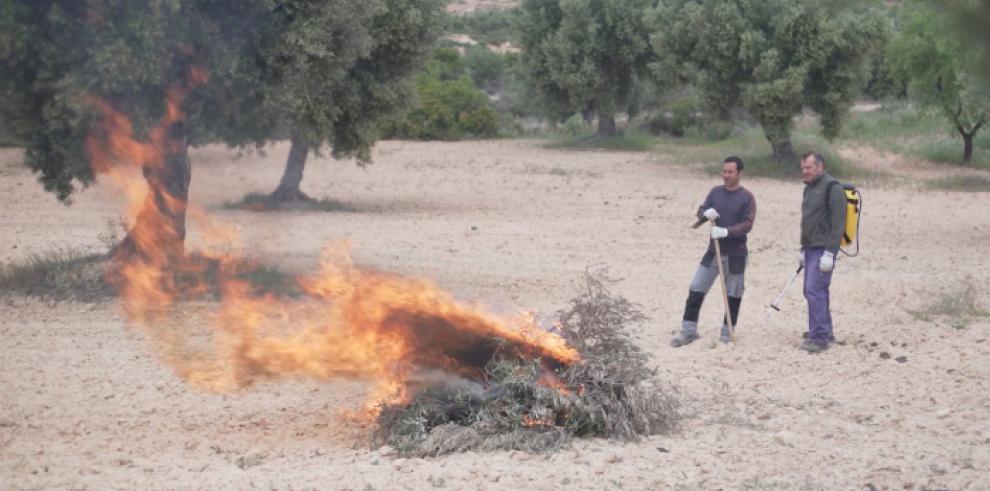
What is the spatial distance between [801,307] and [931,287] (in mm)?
2162

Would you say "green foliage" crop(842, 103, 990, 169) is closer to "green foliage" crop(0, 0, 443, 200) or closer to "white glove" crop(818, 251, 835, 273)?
"white glove" crop(818, 251, 835, 273)

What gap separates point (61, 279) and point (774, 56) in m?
18.2

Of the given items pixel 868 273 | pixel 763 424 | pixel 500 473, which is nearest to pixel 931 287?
pixel 868 273

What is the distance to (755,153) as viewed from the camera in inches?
1208

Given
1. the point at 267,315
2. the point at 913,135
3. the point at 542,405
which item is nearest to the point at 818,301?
the point at 542,405

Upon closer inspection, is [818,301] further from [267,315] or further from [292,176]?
[292,176]

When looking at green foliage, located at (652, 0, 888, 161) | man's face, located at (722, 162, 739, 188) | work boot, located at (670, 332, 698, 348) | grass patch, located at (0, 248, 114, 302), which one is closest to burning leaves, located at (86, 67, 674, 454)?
grass patch, located at (0, 248, 114, 302)

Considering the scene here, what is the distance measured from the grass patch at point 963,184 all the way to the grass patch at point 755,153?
5.45 ft

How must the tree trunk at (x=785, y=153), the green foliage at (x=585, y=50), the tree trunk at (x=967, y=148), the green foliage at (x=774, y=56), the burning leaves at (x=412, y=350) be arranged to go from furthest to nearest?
the green foliage at (x=585, y=50), the tree trunk at (x=967, y=148), the tree trunk at (x=785, y=153), the green foliage at (x=774, y=56), the burning leaves at (x=412, y=350)

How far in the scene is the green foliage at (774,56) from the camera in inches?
1010

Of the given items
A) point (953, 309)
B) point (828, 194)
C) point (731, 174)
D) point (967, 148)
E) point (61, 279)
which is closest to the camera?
point (828, 194)

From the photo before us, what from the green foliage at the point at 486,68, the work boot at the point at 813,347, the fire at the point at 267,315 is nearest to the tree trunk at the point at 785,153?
the fire at the point at 267,315

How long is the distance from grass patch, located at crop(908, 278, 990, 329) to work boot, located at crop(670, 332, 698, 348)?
2.47 metres

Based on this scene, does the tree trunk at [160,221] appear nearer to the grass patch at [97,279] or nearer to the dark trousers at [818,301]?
the grass patch at [97,279]
